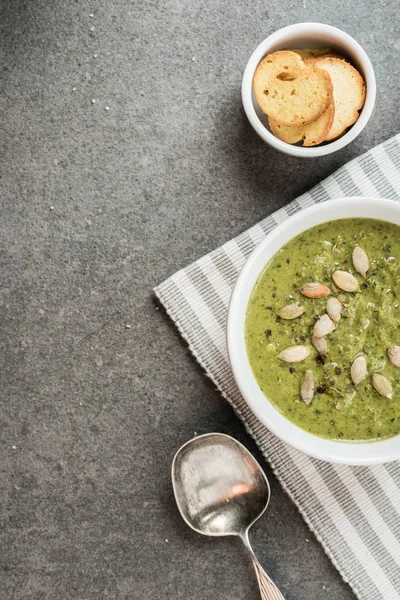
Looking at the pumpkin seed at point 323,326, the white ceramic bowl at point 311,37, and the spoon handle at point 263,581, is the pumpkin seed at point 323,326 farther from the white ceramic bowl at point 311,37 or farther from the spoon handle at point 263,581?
the spoon handle at point 263,581

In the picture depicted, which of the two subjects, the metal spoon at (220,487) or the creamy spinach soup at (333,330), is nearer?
the creamy spinach soup at (333,330)

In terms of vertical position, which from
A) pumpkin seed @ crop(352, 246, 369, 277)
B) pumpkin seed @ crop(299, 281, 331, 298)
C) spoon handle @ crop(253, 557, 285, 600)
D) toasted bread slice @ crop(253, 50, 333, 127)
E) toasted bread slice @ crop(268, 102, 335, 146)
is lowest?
spoon handle @ crop(253, 557, 285, 600)

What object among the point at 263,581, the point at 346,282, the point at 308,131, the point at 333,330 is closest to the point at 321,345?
the point at 333,330

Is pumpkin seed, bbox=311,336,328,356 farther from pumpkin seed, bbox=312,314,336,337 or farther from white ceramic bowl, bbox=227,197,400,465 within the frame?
white ceramic bowl, bbox=227,197,400,465

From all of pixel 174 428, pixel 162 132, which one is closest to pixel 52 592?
pixel 174 428

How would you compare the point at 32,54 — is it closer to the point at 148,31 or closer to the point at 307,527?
the point at 148,31

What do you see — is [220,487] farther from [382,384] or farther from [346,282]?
[346,282]

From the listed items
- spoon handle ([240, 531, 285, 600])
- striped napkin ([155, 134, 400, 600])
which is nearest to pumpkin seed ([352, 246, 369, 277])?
striped napkin ([155, 134, 400, 600])

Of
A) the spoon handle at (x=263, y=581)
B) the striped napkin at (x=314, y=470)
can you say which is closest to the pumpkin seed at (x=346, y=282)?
the striped napkin at (x=314, y=470)
